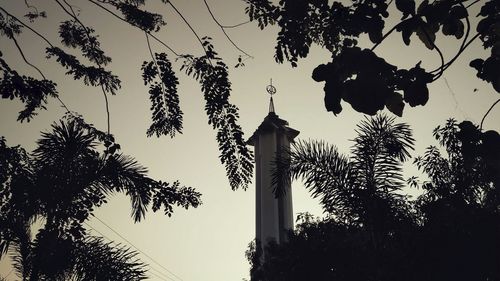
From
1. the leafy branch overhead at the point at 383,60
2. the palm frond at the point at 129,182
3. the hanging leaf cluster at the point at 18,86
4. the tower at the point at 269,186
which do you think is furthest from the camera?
the tower at the point at 269,186

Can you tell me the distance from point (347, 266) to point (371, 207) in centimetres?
129

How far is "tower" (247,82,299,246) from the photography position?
65.3ft

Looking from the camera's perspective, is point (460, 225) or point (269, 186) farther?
point (269, 186)

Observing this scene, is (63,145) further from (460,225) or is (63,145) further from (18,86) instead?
(460,225)

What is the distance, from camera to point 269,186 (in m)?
18.5

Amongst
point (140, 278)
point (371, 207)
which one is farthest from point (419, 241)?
point (140, 278)

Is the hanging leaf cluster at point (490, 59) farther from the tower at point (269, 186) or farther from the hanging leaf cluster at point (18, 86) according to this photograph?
the tower at point (269, 186)

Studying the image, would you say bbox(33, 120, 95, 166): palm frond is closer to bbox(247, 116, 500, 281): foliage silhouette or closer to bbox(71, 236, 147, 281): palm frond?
bbox(71, 236, 147, 281): palm frond

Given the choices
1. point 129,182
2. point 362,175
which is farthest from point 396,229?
point 129,182

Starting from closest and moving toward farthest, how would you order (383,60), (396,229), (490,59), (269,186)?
(383,60), (490,59), (396,229), (269,186)

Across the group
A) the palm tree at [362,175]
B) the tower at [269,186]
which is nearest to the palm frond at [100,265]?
the palm tree at [362,175]

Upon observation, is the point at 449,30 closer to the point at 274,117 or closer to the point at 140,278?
the point at 140,278

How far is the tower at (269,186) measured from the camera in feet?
65.3

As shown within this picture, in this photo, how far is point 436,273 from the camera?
5125 millimetres
